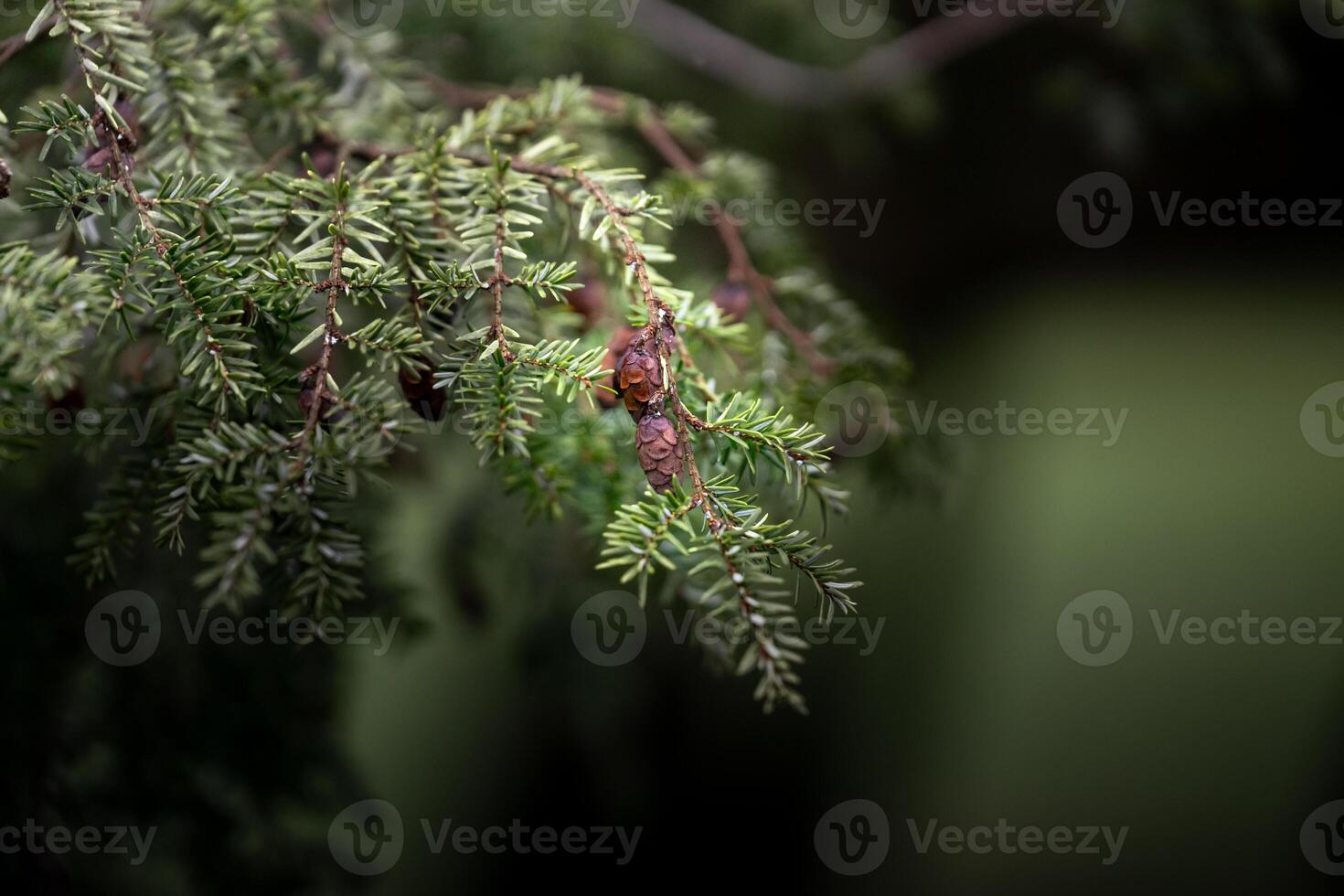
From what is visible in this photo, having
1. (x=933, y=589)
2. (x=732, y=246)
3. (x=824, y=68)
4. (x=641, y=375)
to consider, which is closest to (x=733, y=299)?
(x=732, y=246)

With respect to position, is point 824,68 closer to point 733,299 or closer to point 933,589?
point 733,299

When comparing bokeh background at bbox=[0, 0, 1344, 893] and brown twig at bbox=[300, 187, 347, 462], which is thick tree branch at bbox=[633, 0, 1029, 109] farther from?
brown twig at bbox=[300, 187, 347, 462]

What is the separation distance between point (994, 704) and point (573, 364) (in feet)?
5.45

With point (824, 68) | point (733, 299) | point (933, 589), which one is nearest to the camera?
point (733, 299)

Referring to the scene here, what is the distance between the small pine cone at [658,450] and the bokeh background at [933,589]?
13.3 inches

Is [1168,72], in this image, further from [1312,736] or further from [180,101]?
[180,101]

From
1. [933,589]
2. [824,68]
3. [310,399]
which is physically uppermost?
[824,68]

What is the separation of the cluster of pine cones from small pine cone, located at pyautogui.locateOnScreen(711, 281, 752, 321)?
0.17 metres

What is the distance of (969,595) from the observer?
2000 mm

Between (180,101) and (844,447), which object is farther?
(844,447)

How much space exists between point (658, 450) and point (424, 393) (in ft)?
0.42

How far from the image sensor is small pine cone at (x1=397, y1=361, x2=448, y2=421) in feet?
1.38

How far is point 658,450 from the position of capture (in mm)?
369

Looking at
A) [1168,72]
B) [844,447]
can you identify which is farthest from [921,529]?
[844,447]
